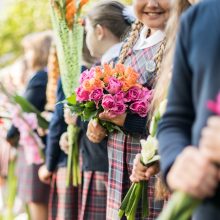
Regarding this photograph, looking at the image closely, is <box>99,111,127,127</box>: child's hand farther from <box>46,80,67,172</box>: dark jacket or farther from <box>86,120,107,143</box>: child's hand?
<box>46,80,67,172</box>: dark jacket

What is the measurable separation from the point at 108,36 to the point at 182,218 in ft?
12.2

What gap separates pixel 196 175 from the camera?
239 cm

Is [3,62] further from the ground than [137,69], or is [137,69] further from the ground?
[3,62]

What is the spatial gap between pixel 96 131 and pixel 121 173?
1.15 feet

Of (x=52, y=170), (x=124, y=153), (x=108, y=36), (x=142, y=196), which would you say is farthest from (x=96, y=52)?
(x=142, y=196)

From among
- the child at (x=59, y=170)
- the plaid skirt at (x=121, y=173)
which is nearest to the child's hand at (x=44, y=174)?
the child at (x=59, y=170)

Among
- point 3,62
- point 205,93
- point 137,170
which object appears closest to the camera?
point 205,93

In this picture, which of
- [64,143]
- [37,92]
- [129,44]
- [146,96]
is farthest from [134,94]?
[37,92]

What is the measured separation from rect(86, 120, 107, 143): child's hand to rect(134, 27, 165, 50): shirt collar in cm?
47

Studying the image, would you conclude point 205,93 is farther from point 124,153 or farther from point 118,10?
point 118,10

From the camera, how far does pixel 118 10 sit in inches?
238

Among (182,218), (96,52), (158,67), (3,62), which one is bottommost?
(182,218)

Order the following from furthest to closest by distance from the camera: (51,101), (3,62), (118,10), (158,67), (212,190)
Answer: (3,62) → (51,101) → (118,10) → (158,67) → (212,190)

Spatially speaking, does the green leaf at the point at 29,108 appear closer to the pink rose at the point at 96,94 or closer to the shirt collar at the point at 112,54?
the shirt collar at the point at 112,54
